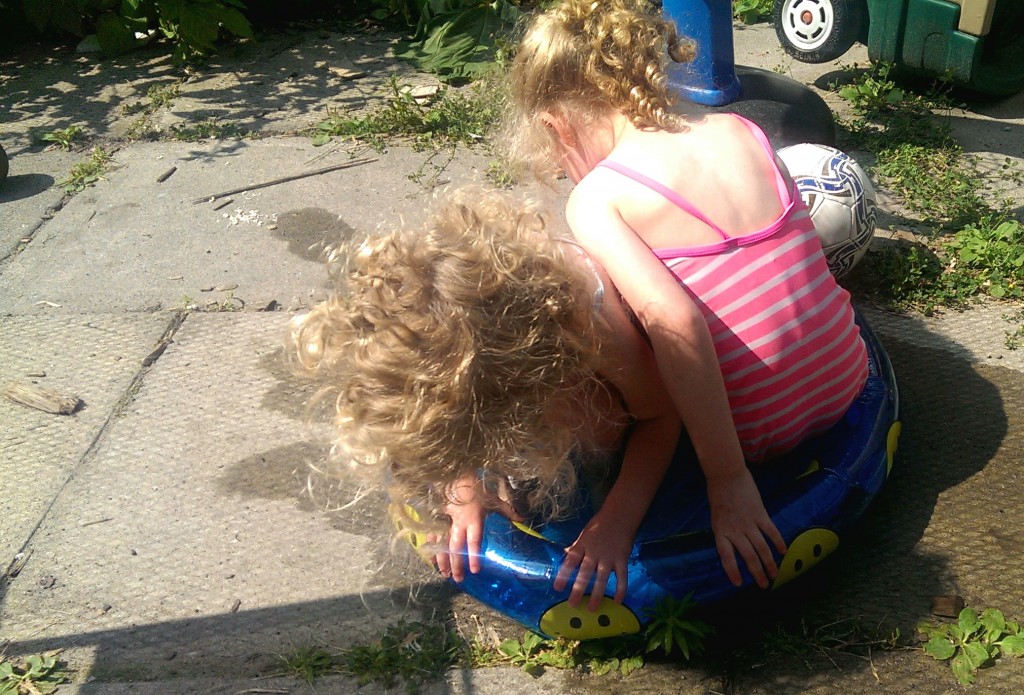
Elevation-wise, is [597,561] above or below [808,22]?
below

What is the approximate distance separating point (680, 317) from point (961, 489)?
3.10 ft

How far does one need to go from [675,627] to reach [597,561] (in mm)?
207

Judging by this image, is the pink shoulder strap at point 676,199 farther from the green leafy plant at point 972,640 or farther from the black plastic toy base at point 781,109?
the black plastic toy base at point 781,109

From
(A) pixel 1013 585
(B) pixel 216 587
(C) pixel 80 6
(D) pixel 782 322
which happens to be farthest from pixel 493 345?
(C) pixel 80 6

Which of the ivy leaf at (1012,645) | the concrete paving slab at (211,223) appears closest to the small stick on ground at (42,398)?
the concrete paving slab at (211,223)

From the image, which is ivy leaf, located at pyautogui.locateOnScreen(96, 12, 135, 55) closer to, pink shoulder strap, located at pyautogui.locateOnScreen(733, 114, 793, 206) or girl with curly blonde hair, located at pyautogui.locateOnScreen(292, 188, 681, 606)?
girl with curly blonde hair, located at pyautogui.locateOnScreen(292, 188, 681, 606)

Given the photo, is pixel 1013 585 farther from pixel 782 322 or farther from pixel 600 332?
pixel 600 332

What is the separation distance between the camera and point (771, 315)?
6.29 ft

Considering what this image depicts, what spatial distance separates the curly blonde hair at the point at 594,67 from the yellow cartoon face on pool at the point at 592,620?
1.06 metres

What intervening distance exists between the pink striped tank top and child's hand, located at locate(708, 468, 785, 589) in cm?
17

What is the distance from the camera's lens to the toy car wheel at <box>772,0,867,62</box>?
391 cm

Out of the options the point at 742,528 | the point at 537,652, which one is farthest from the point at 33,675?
the point at 742,528

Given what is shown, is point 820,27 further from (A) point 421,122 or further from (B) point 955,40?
(A) point 421,122

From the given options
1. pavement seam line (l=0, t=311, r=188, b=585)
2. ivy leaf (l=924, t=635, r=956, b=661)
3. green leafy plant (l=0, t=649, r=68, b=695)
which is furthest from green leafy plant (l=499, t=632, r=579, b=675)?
pavement seam line (l=0, t=311, r=188, b=585)
